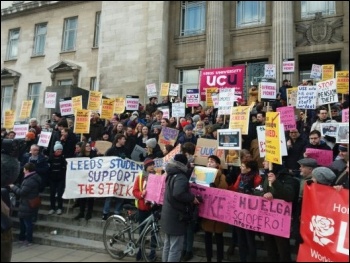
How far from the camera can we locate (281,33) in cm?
1820

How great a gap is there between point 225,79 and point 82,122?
4.84m

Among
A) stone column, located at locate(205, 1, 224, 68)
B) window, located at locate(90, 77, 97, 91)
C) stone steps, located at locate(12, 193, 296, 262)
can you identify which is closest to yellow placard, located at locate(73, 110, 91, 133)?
stone steps, located at locate(12, 193, 296, 262)

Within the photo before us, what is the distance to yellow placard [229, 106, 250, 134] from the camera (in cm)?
802

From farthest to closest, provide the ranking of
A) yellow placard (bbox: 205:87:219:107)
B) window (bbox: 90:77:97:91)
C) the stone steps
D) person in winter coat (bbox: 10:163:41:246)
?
window (bbox: 90:77:97:91), yellow placard (bbox: 205:87:219:107), person in winter coat (bbox: 10:163:41:246), the stone steps

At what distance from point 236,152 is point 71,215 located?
4.31m

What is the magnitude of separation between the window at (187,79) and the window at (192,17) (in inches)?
86.4

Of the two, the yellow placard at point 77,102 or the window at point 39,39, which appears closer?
the yellow placard at point 77,102

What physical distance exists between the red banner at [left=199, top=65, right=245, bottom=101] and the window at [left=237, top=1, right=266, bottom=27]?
834 centimetres

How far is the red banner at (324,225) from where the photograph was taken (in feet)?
16.3

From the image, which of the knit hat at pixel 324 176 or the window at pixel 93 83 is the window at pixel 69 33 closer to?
the window at pixel 93 83

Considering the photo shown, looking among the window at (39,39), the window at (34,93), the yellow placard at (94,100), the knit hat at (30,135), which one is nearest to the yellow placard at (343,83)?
the yellow placard at (94,100)

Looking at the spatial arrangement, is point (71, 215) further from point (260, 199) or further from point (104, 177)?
point (260, 199)

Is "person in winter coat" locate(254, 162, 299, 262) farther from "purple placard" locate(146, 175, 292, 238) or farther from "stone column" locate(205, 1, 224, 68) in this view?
"stone column" locate(205, 1, 224, 68)

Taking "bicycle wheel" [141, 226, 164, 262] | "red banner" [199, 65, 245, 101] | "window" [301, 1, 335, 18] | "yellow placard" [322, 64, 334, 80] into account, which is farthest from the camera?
"window" [301, 1, 335, 18]
